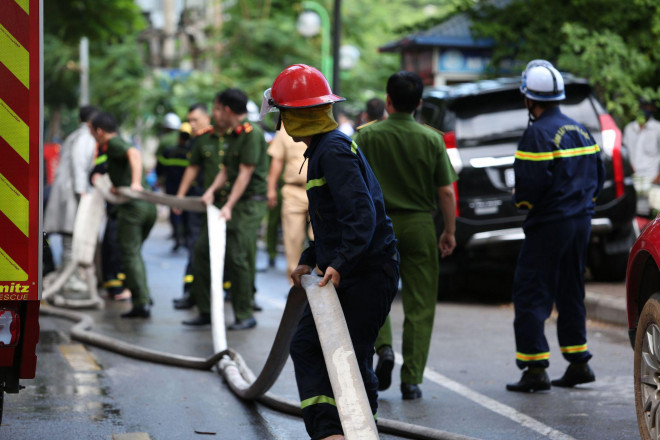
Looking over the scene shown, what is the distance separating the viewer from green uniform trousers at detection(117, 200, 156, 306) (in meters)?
10.3

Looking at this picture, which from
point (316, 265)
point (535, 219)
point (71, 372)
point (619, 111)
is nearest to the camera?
point (316, 265)

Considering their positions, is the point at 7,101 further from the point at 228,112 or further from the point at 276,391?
the point at 228,112

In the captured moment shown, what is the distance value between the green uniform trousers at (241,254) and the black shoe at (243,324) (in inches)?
1.2

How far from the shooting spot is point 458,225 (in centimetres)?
1043

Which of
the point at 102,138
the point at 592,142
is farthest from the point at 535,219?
the point at 102,138

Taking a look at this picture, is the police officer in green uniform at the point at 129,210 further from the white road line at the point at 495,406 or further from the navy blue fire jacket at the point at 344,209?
the navy blue fire jacket at the point at 344,209

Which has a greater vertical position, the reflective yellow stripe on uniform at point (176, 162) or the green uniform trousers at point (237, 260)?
the reflective yellow stripe on uniform at point (176, 162)

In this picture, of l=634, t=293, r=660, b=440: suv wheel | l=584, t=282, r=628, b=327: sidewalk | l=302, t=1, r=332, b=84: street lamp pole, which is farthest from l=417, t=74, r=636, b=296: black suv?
l=302, t=1, r=332, b=84: street lamp pole

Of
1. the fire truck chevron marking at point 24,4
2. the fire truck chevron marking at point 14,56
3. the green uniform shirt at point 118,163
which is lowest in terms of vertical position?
the green uniform shirt at point 118,163

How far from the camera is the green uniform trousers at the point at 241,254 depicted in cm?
954

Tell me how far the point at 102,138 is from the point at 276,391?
4.33 meters

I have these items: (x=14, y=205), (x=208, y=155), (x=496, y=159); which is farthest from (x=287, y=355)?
(x=496, y=159)

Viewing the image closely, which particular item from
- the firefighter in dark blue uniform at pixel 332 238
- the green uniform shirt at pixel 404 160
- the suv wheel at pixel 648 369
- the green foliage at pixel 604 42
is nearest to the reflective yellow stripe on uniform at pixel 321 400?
the firefighter in dark blue uniform at pixel 332 238

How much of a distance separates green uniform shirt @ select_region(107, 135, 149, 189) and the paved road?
4.69ft
